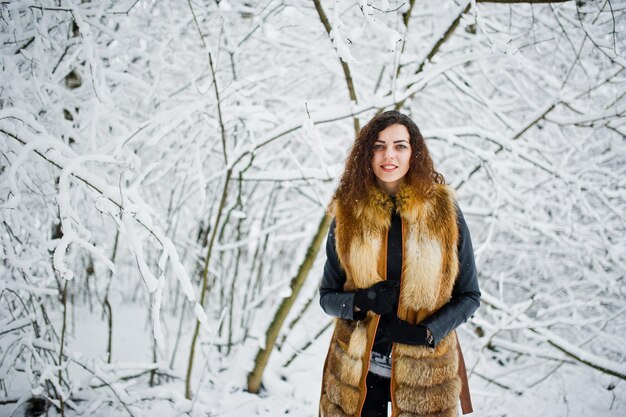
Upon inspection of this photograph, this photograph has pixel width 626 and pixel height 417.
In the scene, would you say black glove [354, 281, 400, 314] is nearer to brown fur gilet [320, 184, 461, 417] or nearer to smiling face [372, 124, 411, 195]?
brown fur gilet [320, 184, 461, 417]

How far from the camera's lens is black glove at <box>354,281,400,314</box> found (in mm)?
1400

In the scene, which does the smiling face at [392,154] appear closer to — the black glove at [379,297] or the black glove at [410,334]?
the black glove at [379,297]

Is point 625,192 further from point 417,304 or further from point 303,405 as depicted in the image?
point 303,405

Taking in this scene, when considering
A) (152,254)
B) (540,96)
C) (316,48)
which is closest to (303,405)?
(152,254)

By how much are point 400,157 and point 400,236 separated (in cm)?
38

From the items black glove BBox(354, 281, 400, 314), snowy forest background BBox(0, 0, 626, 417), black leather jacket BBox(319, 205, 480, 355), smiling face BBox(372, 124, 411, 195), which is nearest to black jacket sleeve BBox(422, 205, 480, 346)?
black leather jacket BBox(319, 205, 480, 355)

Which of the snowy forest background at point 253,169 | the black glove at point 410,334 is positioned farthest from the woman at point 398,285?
the snowy forest background at point 253,169

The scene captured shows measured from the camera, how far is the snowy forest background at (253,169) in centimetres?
183

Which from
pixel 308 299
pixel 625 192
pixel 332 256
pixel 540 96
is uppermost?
pixel 540 96

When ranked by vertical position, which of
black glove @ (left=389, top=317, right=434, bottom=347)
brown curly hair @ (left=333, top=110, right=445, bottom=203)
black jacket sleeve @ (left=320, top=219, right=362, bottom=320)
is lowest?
black glove @ (left=389, top=317, right=434, bottom=347)

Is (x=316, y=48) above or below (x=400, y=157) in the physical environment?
above

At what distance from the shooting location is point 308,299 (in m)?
3.11

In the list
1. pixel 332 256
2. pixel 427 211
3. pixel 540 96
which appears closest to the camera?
pixel 427 211

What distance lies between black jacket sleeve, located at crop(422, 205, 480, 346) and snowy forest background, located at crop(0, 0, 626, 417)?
0.74 metres
